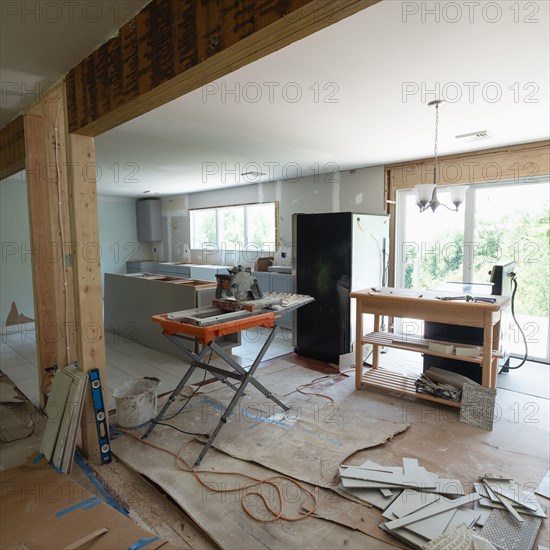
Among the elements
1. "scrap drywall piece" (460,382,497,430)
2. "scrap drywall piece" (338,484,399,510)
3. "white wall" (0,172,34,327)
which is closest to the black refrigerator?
"scrap drywall piece" (460,382,497,430)

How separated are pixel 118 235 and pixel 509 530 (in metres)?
8.16

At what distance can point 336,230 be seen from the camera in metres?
4.01

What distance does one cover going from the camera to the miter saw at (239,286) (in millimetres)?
2795

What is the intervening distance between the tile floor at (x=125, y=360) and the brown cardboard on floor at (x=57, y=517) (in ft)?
3.61

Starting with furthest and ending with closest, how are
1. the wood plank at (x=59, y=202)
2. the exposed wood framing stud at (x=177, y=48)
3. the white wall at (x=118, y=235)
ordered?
1. the white wall at (x=118, y=235)
2. the wood plank at (x=59, y=202)
3. the exposed wood framing stud at (x=177, y=48)

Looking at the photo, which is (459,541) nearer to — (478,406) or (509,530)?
(509,530)

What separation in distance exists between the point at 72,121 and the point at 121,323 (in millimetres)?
3624

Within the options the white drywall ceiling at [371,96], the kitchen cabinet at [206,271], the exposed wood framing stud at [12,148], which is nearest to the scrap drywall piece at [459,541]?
the white drywall ceiling at [371,96]

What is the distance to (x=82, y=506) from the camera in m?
1.91

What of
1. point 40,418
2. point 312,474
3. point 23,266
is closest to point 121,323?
point 23,266

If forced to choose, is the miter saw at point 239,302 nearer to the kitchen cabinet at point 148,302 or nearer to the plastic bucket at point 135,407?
the plastic bucket at point 135,407

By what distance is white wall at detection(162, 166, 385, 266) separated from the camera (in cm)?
520

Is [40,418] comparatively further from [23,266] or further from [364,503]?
[23,266]

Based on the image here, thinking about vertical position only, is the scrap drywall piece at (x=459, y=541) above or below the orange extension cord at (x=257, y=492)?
above
